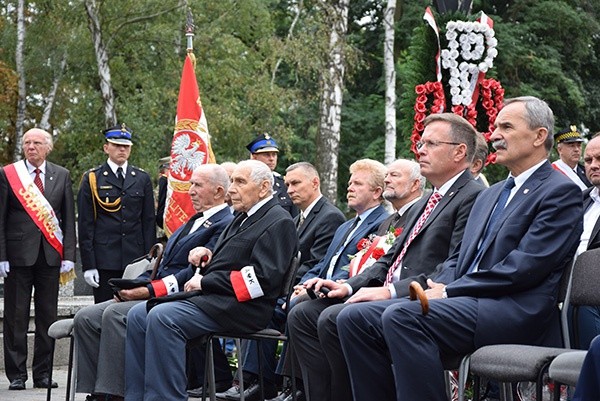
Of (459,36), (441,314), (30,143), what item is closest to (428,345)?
(441,314)

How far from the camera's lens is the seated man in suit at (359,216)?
304 inches

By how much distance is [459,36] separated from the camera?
8.32m

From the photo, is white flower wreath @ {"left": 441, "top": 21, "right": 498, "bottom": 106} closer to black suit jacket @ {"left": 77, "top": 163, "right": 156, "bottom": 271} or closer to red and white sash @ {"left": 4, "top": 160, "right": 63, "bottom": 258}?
black suit jacket @ {"left": 77, "top": 163, "right": 156, "bottom": 271}

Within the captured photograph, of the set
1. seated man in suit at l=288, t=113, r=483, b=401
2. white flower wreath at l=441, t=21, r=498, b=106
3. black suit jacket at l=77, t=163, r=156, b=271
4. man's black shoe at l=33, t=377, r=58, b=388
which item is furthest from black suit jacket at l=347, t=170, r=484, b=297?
man's black shoe at l=33, t=377, r=58, b=388

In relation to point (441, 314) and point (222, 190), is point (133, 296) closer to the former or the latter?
point (222, 190)

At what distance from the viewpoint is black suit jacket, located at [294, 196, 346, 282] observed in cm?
845

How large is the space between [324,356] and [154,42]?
2286 cm

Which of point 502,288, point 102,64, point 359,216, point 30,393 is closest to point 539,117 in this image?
point 502,288

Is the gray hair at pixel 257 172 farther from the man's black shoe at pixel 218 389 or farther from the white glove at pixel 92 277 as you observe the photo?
the white glove at pixel 92 277

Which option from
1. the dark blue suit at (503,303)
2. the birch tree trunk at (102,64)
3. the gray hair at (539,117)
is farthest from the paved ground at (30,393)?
the birch tree trunk at (102,64)

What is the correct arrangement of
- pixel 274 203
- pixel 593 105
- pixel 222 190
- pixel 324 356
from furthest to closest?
pixel 593 105
pixel 222 190
pixel 274 203
pixel 324 356

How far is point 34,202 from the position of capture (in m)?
9.47

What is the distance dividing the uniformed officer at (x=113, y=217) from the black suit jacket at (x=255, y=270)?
8.49ft

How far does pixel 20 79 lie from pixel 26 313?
21015 millimetres
